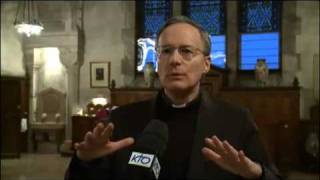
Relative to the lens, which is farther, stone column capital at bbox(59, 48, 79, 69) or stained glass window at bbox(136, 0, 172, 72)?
stone column capital at bbox(59, 48, 79, 69)

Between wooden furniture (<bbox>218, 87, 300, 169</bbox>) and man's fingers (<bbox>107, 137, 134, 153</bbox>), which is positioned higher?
man's fingers (<bbox>107, 137, 134, 153</bbox>)

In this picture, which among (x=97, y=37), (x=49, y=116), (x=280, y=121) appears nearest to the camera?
(x=280, y=121)

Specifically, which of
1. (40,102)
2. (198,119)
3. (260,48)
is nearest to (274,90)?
(260,48)

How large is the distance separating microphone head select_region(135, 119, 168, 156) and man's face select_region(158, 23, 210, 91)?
203 millimetres

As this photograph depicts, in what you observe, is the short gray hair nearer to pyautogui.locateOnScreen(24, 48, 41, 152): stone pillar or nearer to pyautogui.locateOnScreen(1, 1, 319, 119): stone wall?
pyautogui.locateOnScreen(1, 1, 319, 119): stone wall

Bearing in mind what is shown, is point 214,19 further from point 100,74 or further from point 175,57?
point 175,57

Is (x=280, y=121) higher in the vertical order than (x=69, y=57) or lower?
lower

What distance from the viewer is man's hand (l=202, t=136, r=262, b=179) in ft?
4.17

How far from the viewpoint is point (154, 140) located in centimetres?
135

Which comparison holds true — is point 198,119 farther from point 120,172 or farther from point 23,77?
point 23,77

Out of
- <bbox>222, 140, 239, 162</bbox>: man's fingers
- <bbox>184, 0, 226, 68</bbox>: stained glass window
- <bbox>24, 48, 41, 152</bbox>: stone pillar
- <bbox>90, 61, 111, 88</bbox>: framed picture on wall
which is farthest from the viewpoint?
<bbox>24, 48, 41, 152</bbox>: stone pillar

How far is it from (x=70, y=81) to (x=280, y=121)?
4.72 meters

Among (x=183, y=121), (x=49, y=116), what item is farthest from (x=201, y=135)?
(x=49, y=116)

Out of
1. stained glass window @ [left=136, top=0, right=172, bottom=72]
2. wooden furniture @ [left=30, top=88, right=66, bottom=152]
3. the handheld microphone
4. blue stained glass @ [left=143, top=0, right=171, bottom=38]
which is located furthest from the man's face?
wooden furniture @ [left=30, top=88, right=66, bottom=152]
